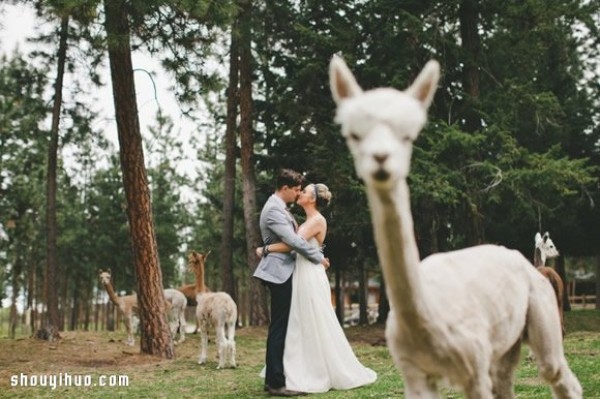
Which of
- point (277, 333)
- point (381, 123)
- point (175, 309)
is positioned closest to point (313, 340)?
point (277, 333)

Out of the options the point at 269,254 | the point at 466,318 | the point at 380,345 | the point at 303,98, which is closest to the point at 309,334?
the point at 269,254

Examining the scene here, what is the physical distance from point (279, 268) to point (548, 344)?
4.14 meters

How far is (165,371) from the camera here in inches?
435

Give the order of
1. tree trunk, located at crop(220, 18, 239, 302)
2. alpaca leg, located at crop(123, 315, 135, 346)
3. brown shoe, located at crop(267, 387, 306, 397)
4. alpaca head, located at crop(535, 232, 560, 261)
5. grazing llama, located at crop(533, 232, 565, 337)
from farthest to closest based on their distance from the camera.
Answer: tree trunk, located at crop(220, 18, 239, 302)
alpaca leg, located at crop(123, 315, 135, 346)
alpaca head, located at crop(535, 232, 560, 261)
grazing llama, located at crop(533, 232, 565, 337)
brown shoe, located at crop(267, 387, 306, 397)

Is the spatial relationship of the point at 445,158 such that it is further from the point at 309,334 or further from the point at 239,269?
the point at 239,269

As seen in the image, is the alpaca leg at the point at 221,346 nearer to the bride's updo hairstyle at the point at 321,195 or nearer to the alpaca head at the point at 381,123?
the bride's updo hairstyle at the point at 321,195

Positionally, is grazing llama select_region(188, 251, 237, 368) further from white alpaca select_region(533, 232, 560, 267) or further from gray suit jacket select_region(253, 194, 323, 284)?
white alpaca select_region(533, 232, 560, 267)

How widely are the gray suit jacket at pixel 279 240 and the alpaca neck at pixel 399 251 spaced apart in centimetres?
452

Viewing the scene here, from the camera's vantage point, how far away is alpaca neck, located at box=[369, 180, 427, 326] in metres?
2.72

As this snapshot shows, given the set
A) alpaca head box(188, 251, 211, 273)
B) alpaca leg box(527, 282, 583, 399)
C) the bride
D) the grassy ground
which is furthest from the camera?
alpaca head box(188, 251, 211, 273)

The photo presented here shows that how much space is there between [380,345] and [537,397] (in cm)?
1032

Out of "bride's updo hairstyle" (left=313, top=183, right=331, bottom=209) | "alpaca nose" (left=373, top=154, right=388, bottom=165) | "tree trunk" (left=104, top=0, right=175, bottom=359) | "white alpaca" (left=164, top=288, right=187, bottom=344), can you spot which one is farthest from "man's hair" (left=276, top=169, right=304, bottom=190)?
"white alpaca" (left=164, top=288, right=187, bottom=344)

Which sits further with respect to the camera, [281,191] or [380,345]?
[380,345]

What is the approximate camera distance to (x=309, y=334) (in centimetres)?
774
